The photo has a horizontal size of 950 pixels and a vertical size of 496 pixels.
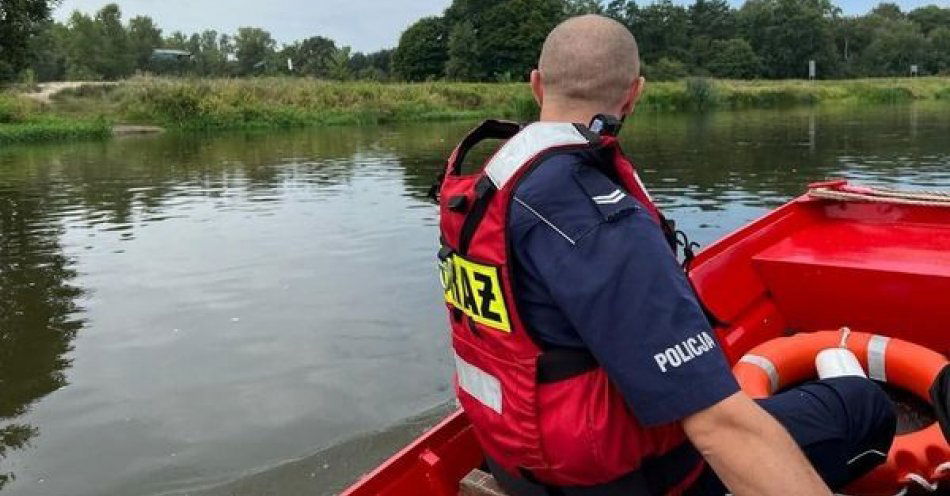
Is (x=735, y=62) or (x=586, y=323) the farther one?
(x=735, y=62)

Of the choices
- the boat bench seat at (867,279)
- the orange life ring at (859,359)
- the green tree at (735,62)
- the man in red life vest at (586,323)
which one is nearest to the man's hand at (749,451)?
the man in red life vest at (586,323)

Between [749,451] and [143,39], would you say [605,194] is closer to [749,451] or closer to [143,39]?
[749,451]

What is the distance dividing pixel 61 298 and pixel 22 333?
42.1 inches

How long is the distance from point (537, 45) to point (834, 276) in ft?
210

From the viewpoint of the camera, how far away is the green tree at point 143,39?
303 ft

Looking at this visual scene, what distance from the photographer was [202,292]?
8.03m

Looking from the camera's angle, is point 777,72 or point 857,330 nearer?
point 857,330

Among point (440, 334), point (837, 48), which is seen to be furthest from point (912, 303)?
point (837, 48)

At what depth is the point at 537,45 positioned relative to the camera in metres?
66.0

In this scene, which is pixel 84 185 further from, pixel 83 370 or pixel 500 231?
pixel 500 231

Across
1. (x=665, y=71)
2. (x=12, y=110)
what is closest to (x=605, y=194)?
(x=12, y=110)

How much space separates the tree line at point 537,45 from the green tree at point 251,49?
15 centimetres

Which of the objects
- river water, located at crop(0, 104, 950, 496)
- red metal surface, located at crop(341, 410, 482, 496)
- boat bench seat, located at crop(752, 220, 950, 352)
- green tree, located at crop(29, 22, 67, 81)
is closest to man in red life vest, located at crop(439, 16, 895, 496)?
red metal surface, located at crop(341, 410, 482, 496)

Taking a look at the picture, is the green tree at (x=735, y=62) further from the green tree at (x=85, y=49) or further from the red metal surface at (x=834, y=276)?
the red metal surface at (x=834, y=276)
